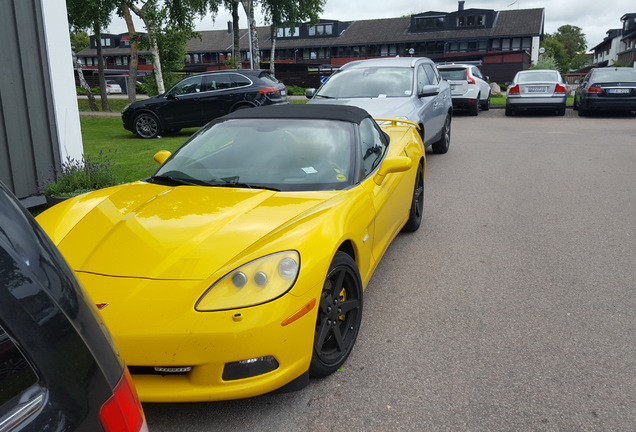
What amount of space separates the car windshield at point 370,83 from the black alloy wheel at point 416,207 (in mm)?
3488

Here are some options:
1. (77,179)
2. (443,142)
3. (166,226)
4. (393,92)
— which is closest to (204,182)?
(166,226)

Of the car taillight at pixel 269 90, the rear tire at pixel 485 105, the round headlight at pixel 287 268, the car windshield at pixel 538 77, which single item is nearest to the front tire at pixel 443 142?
the car taillight at pixel 269 90

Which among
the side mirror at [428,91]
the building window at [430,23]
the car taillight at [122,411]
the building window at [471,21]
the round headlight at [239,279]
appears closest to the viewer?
the car taillight at [122,411]

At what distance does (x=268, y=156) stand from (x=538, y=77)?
15973mm

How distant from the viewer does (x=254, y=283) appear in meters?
2.74

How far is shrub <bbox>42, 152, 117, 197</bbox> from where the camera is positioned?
21.4 feet

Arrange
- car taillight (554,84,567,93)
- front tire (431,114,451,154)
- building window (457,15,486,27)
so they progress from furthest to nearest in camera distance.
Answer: building window (457,15,486,27)
car taillight (554,84,567,93)
front tire (431,114,451,154)

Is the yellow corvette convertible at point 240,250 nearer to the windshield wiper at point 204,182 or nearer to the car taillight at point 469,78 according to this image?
the windshield wiper at point 204,182

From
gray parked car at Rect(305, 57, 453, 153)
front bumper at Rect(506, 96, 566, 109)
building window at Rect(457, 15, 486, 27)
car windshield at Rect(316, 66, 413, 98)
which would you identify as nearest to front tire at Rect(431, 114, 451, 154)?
gray parked car at Rect(305, 57, 453, 153)

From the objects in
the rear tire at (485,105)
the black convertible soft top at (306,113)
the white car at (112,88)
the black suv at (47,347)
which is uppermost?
the black convertible soft top at (306,113)

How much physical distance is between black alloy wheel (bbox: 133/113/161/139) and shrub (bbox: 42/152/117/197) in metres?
7.88

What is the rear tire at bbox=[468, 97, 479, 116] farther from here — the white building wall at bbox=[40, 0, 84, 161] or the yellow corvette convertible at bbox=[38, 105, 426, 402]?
the yellow corvette convertible at bbox=[38, 105, 426, 402]

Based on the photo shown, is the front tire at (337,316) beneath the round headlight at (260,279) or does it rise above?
beneath

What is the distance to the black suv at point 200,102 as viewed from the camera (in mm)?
14703
